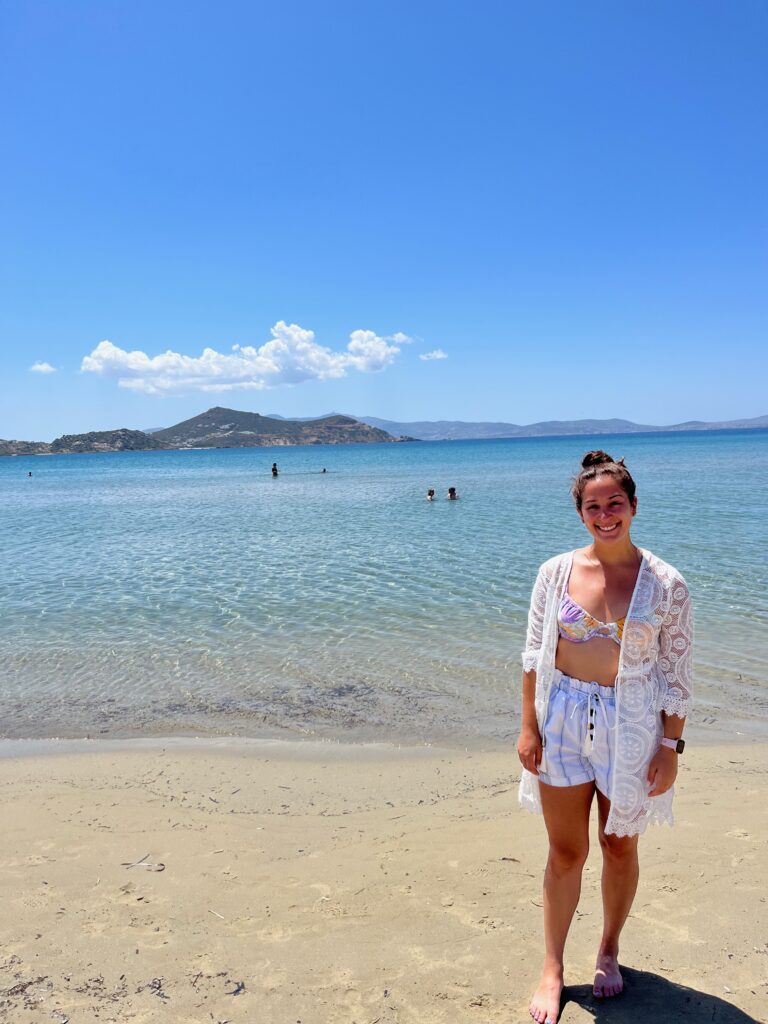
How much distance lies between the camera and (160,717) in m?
7.47

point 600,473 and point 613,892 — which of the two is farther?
point 613,892

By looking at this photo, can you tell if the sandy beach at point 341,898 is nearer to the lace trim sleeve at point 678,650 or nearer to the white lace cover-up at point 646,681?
the white lace cover-up at point 646,681

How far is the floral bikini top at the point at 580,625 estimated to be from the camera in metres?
2.93

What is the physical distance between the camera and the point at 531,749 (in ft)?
10.1

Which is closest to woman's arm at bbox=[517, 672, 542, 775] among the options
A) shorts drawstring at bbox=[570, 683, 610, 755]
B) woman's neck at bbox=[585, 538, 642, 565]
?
shorts drawstring at bbox=[570, 683, 610, 755]

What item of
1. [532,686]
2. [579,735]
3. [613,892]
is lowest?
[613,892]

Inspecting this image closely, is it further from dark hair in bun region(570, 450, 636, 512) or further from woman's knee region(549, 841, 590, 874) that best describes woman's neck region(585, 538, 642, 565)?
woman's knee region(549, 841, 590, 874)

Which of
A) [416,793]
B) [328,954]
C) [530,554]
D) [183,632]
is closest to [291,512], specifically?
[530,554]

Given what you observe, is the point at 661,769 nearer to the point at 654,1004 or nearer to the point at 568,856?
the point at 568,856

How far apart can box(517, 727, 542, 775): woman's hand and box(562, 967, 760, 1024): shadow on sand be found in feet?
3.71

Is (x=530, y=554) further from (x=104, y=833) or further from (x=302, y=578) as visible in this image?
(x=104, y=833)

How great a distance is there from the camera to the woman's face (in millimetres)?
2979

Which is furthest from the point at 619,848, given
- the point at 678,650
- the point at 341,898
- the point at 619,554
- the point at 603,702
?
the point at 341,898

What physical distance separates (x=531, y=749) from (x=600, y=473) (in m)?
1.26
